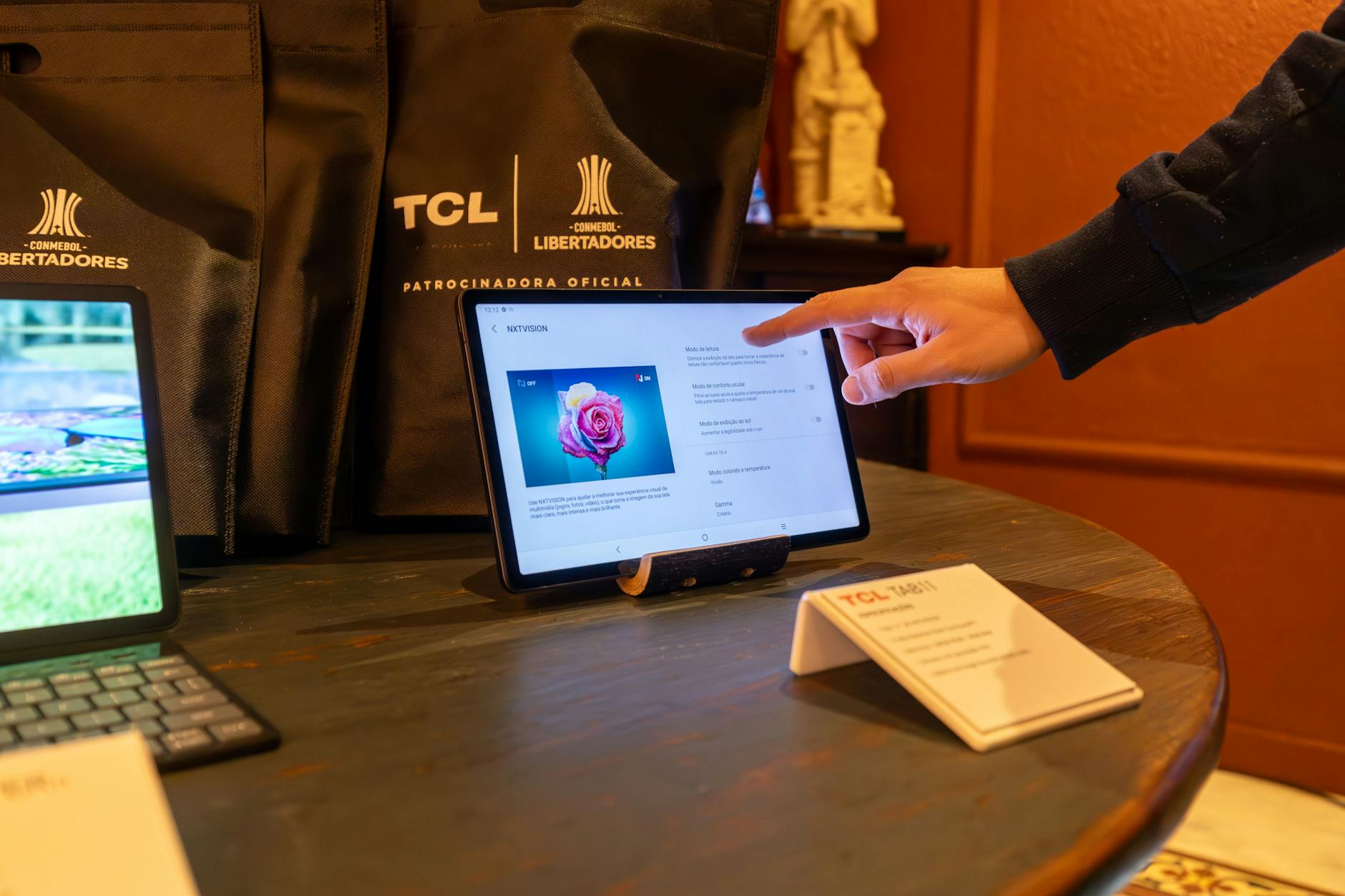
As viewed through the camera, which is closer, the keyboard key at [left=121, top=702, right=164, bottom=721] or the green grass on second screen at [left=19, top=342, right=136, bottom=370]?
the keyboard key at [left=121, top=702, right=164, bottom=721]

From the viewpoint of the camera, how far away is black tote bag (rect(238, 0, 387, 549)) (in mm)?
807

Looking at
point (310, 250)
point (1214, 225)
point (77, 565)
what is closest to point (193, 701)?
point (77, 565)

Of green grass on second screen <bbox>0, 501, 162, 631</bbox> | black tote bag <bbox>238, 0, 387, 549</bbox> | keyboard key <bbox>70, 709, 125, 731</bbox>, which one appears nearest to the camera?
keyboard key <bbox>70, 709, 125, 731</bbox>

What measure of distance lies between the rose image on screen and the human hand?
5.4 inches

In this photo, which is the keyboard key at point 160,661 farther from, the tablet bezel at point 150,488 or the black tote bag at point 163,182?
the black tote bag at point 163,182

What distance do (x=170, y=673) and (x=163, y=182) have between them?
44 centimetres

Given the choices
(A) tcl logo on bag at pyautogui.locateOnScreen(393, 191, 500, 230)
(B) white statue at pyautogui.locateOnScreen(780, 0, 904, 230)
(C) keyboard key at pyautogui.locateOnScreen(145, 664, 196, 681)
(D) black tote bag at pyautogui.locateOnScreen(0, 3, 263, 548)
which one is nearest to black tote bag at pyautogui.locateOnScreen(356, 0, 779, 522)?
(A) tcl logo on bag at pyautogui.locateOnScreen(393, 191, 500, 230)

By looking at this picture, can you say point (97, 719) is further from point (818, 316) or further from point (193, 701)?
point (818, 316)

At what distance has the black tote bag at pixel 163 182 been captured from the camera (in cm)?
76

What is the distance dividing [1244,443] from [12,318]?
1.92 meters

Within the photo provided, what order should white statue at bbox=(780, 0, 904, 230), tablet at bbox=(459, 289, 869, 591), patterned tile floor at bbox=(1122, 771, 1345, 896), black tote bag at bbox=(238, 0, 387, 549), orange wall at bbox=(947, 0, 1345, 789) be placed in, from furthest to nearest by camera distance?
white statue at bbox=(780, 0, 904, 230) → orange wall at bbox=(947, 0, 1345, 789) → patterned tile floor at bbox=(1122, 771, 1345, 896) → black tote bag at bbox=(238, 0, 387, 549) → tablet at bbox=(459, 289, 869, 591)

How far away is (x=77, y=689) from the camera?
1.67 ft

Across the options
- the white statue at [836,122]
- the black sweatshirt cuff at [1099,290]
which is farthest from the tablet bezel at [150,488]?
the white statue at [836,122]

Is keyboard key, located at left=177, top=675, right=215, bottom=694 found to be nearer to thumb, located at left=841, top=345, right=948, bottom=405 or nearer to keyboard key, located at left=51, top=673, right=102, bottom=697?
keyboard key, located at left=51, top=673, right=102, bottom=697
